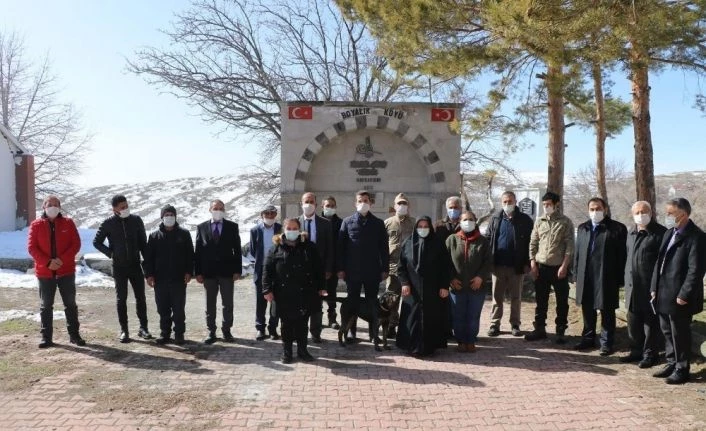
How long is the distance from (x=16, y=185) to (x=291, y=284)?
21119mm

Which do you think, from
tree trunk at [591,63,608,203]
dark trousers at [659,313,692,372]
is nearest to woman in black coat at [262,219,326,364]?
dark trousers at [659,313,692,372]

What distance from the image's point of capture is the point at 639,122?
10.5 m

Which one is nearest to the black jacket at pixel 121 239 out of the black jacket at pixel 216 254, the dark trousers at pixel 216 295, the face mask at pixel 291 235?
the black jacket at pixel 216 254

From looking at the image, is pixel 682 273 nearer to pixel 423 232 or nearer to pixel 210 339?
pixel 423 232

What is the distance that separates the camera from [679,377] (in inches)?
218

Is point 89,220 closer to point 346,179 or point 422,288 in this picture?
point 346,179

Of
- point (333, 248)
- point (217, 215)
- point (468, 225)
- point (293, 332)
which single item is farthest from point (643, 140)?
point (217, 215)

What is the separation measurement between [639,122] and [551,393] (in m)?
7.13

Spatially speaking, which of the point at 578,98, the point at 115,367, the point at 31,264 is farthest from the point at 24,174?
the point at 578,98

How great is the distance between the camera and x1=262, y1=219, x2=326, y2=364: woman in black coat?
6312 mm

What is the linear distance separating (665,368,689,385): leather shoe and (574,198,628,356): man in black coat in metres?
1.09

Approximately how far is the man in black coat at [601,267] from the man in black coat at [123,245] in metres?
5.62

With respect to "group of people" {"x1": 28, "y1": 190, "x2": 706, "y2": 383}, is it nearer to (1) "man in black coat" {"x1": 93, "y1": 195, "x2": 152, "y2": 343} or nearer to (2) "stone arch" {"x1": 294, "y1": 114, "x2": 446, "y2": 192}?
(1) "man in black coat" {"x1": 93, "y1": 195, "x2": 152, "y2": 343}

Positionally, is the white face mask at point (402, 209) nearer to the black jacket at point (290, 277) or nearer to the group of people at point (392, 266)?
the group of people at point (392, 266)
